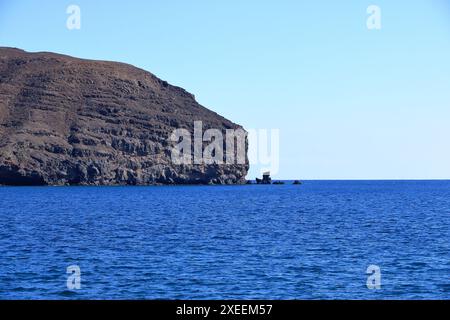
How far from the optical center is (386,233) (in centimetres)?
4988

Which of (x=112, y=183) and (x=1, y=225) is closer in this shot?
(x=1, y=225)

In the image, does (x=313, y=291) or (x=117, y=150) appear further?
(x=117, y=150)

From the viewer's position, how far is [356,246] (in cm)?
4003

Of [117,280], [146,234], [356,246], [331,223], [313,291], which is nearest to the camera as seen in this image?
[313,291]

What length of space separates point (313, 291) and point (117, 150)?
17927 centimetres

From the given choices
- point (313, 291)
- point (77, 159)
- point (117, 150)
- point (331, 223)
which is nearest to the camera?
point (313, 291)

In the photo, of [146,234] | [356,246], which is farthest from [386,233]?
[146,234]

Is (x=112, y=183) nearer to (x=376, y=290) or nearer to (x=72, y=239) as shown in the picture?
(x=72, y=239)
